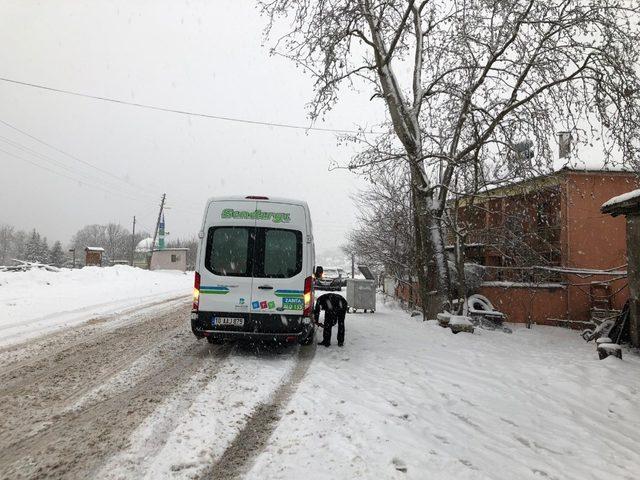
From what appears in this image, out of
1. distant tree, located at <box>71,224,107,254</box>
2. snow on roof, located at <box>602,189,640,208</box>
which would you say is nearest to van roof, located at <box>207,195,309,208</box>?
snow on roof, located at <box>602,189,640,208</box>

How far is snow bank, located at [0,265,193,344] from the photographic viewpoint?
8.80m

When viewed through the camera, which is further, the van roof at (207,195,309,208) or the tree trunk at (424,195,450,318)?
the tree trunk at (424,195,450,318)

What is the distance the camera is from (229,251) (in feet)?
21.7

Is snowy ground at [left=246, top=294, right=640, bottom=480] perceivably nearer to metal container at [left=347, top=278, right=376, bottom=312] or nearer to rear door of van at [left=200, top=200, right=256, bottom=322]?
rear door of van at [left=200, top=200, right=256, bottom=322]

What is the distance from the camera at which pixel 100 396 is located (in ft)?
14.6

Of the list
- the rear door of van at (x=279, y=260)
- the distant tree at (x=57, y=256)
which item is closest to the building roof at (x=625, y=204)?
the rear door of van at (x=279, y=260)

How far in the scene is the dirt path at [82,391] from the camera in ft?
10.2

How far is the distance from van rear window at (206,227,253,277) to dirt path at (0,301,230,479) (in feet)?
4.63

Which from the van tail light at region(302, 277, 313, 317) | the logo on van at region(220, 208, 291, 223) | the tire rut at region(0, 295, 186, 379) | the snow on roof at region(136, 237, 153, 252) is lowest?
the tire rut at region(0, 295, 186, 379)

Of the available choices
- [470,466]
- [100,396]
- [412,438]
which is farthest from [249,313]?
[470,466]

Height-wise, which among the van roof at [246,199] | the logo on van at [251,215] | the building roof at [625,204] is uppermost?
the building roof at [625,204]

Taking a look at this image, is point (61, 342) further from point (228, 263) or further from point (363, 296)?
point (363, 296)

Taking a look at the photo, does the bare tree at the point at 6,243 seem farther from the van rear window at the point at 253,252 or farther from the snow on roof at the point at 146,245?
the van rear window at the point at 253,252

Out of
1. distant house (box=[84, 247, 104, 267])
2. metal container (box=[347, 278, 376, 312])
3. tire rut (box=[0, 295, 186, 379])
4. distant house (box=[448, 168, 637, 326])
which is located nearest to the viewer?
tire rut (box=[0, 295, 186, 379])
